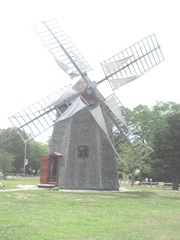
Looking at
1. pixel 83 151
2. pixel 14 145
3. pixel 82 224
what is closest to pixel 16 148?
pixel 14 145

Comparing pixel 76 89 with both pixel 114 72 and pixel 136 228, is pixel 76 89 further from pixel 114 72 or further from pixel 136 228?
pixel 136 228

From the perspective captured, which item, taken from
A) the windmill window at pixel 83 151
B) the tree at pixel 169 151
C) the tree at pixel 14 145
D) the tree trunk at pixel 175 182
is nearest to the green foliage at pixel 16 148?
the tree at pixel 14 145

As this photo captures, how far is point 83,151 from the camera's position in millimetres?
26438

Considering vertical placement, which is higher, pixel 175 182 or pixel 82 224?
pixel 175 182

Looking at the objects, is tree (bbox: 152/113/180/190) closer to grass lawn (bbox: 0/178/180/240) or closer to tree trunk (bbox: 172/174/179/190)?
tree trunk (bbox: 172/174/179/190)

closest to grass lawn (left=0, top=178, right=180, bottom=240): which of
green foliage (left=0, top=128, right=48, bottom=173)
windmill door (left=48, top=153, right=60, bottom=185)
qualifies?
windmill door (left=48, top=153, right=60, bottom=185)

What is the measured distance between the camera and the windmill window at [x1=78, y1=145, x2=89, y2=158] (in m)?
26.4

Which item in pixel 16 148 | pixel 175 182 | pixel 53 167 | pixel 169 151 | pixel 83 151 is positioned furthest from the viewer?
pixel 16 148

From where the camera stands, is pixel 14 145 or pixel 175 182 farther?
pixel 14 145

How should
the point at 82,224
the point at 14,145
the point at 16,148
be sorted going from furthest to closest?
1. the point at 14,145
2. the point at 16,148
3. the point at 82,224

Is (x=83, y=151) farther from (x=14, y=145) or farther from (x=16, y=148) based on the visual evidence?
(x=14, y=145)

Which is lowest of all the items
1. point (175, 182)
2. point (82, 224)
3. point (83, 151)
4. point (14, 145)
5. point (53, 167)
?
point (82, 224)

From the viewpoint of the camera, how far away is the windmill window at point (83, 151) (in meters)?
26.4

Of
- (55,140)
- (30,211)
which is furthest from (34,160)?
(30,211)
